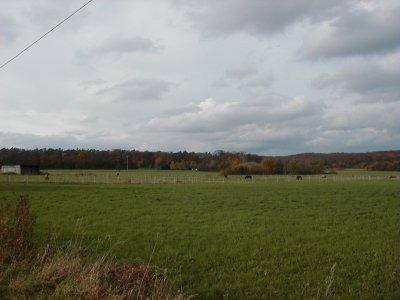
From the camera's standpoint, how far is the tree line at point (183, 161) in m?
150

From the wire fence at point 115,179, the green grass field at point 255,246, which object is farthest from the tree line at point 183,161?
the green grass field at point 255,246

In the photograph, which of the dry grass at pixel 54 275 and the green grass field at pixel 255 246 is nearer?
the dry grass at pixel 54 275

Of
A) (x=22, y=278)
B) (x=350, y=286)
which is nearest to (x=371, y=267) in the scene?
(x=350, y=286)

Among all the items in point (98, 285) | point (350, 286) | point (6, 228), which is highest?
point (6, 228)

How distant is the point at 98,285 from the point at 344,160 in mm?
170412

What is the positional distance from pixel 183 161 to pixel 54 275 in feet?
584

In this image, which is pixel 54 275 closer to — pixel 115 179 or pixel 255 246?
pixel 255 246

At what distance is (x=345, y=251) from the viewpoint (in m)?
14.1

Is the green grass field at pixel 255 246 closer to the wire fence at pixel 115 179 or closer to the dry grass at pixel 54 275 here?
the dry grass at pixel 54 275

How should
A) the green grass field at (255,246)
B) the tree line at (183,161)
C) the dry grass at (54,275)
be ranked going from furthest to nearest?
the tree line at (183,161) < the green grass field at (255,246) < the dry grass at (54,275)

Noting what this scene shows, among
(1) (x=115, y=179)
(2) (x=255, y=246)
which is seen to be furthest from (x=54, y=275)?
(1) (x=115, y=179)

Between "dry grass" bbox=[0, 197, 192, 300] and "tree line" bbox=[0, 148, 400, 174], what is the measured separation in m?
132

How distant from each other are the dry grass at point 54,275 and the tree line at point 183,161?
5183 inches

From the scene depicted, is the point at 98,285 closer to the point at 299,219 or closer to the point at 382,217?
the point at 299,219
